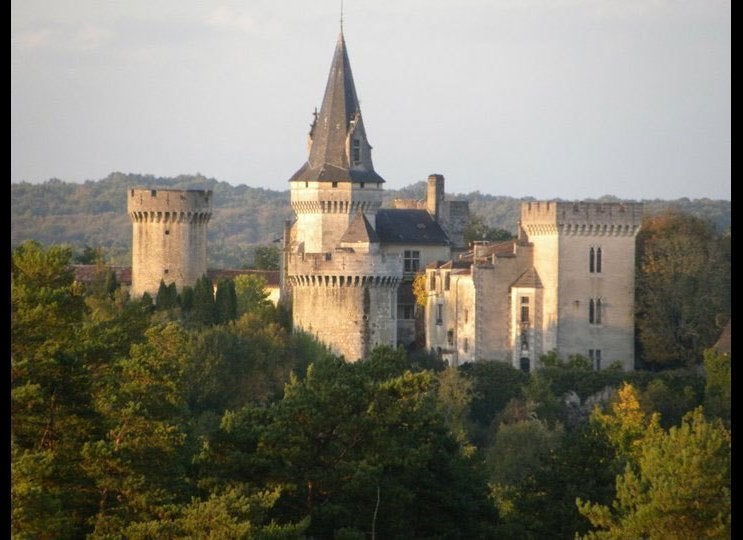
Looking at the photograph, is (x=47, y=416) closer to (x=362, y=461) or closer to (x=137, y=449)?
(x=137, y=449)

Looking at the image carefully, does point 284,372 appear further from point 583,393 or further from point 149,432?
point 149,432

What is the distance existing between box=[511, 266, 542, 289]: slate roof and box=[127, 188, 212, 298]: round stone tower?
46.2ft

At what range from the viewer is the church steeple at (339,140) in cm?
7219

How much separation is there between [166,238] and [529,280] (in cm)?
1557

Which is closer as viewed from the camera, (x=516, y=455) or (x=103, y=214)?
(x=516, y=455)

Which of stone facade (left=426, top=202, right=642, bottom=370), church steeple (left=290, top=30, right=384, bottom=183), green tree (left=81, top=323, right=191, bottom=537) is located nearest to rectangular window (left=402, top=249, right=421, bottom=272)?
church steeple (left=290, top=30, right=384, bottom=183)

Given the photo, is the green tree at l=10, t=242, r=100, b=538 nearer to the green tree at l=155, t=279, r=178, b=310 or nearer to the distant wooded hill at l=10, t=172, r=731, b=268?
the green tree at l=155, t=279, r=178, b=310

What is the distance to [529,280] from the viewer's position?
Answer: 218ft

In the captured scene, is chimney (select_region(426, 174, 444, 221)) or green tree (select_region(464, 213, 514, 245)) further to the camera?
green tree (select_region(464, 213, 514, 245))

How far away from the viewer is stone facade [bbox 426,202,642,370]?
6588cm

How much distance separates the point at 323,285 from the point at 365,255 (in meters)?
1.48

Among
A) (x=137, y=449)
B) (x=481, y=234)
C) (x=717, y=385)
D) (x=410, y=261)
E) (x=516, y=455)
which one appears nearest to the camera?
(x=137, y=449)

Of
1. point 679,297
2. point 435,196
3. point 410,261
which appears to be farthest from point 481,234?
point 679,297
